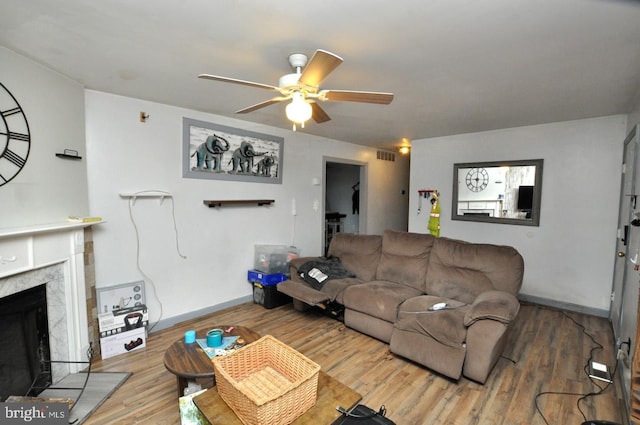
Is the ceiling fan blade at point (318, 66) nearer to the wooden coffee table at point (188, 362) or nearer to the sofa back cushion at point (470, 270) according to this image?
the wooden coffee table at point (188, 362)

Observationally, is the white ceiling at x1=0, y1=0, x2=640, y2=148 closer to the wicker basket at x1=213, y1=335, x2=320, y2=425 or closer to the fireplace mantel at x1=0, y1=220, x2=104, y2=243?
the fireplace mantel at x1=0, y1=220, x2=104, y2=243

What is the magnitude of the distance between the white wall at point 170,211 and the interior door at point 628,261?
356cm

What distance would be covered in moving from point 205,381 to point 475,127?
13.7ft

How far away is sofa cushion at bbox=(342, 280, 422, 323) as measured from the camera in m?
2.71

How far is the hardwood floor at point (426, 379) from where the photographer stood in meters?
1.91

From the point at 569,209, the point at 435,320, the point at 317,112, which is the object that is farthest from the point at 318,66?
the point at 569,209

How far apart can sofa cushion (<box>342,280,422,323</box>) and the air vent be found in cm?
326

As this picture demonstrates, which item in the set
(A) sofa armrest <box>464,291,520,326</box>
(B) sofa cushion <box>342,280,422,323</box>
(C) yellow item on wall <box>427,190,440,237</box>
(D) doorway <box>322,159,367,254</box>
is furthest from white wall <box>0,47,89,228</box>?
(D) doorway <box>322,159,367,254</box>

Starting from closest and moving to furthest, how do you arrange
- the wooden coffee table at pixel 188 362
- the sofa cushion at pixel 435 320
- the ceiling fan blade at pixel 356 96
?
the wooden coffee table at pixel 188 362 → the ceiling fan blade at pixel 356 96 → the sofa cushion at pixel 435 320

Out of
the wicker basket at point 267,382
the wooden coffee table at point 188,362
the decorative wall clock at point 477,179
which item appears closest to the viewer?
the wicker basket at point 267,382

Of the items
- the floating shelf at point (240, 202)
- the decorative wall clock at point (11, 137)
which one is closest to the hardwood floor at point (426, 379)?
the floating shelf at point (240, 202)

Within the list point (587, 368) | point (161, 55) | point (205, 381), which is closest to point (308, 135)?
point (161, 55)

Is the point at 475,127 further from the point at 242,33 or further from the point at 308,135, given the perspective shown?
the point at 242,33

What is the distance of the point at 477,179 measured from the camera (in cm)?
426
